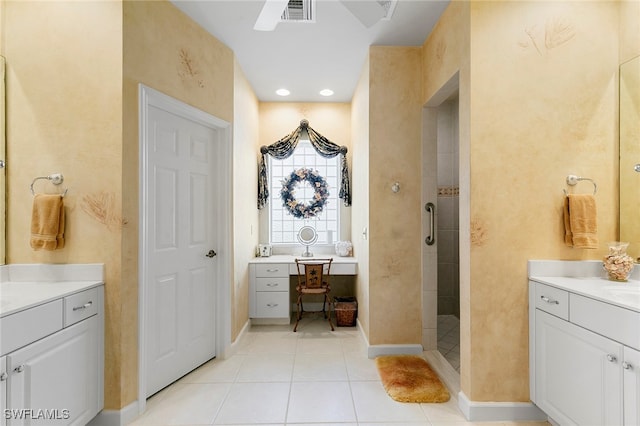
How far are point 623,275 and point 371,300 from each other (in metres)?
1.78

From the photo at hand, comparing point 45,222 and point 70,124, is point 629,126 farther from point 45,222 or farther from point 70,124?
point 45,222

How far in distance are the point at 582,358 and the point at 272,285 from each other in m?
2.85

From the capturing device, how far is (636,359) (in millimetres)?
1333

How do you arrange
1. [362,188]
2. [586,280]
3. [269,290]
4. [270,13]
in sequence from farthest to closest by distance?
[269,290], [362,188], [270,13], [586,280]

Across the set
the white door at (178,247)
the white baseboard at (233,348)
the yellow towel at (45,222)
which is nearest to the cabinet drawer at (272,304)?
the white baseboard at (233,348)

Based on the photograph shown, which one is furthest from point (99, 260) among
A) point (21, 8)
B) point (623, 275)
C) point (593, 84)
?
point (593, 84)

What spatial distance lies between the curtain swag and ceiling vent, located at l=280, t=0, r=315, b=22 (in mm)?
1784

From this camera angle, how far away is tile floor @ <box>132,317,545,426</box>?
2.00m

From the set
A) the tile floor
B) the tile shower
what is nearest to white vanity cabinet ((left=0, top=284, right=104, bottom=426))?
the tile floor

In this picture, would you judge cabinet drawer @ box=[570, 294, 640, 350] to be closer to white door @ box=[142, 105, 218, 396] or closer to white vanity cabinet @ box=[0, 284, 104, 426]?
white door @ box=[142, 105, 218, 396]

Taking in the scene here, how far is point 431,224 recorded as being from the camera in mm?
2859

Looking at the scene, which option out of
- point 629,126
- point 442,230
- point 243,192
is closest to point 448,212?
point 442,230

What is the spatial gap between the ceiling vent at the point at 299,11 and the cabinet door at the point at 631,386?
2.82m

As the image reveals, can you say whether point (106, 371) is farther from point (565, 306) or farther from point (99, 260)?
point (565, 306)
